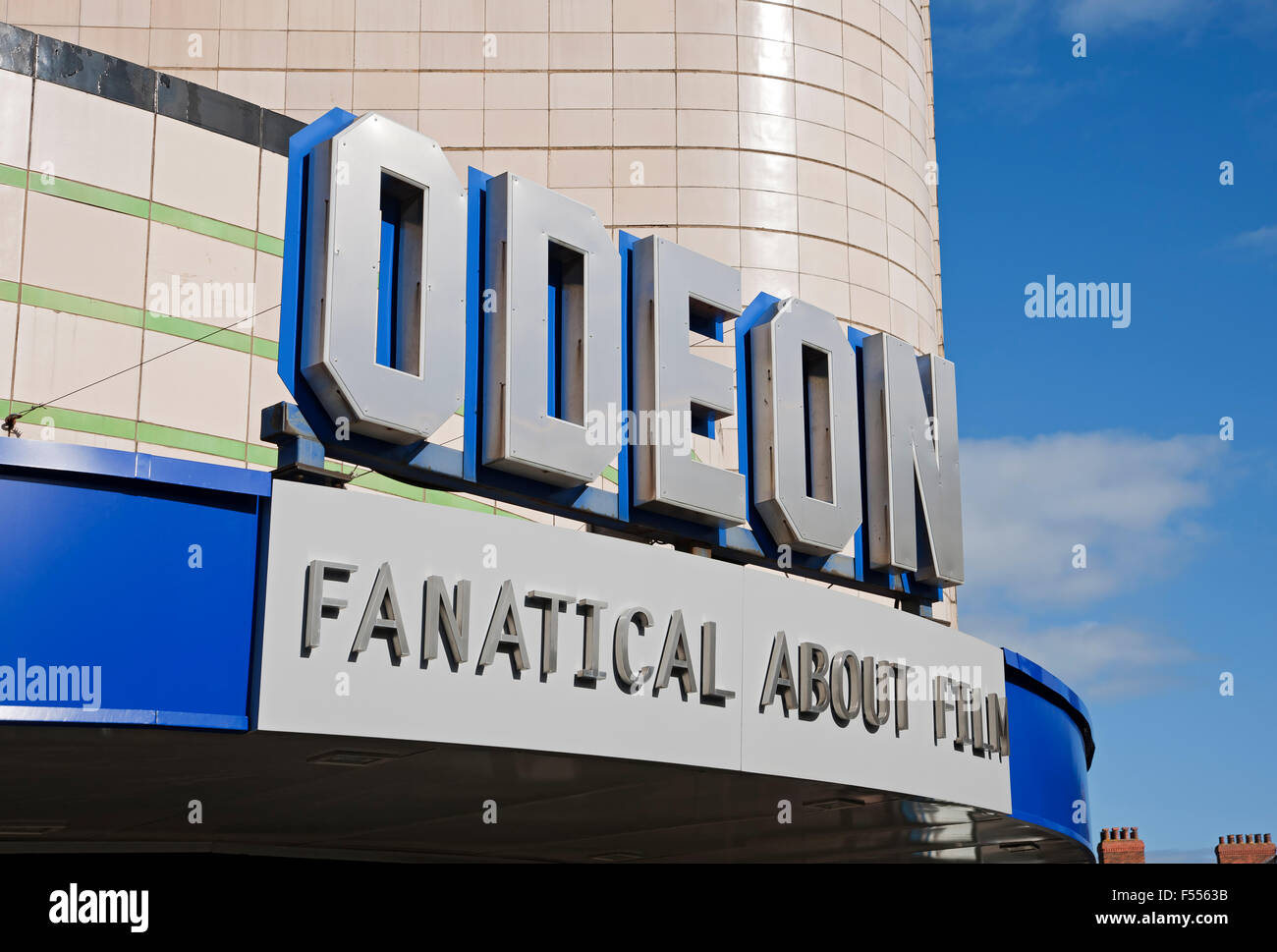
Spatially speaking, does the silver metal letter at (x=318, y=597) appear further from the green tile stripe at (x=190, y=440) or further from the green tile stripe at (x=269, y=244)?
the green tile stripe at (x=269, y=244)

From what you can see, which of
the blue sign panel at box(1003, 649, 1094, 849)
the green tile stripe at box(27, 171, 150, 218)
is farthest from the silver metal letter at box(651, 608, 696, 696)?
the green tile stripe at box(27, 171, 150, 218)

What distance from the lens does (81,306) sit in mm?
14328

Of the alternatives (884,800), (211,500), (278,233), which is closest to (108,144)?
(278,233)

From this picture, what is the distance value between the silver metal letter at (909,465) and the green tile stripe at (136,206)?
6467 millimetres

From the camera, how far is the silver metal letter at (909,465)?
14.9m

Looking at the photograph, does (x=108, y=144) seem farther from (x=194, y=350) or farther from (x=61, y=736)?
(x=61, y=736)

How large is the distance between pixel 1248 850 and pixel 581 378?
116 ft

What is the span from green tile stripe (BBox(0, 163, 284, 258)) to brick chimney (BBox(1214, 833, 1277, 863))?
34690 mm

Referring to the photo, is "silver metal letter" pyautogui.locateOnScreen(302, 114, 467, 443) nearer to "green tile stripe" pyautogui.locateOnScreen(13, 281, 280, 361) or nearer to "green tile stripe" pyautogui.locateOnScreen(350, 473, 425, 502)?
"green tile stripe" pyautogui.locateOnScreen(13, 281, 280, 361)

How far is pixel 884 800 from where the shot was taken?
46.3 ft

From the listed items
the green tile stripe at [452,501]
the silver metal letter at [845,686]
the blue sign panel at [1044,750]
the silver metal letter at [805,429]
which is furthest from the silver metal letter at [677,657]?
the blue sign panel at [1044,750]

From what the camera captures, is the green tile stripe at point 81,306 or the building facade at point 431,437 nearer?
the building facade at point 431,437

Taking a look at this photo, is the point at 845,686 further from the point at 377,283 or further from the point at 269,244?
the point at 269,244

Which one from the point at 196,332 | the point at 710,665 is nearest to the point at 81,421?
the point at 196,332
